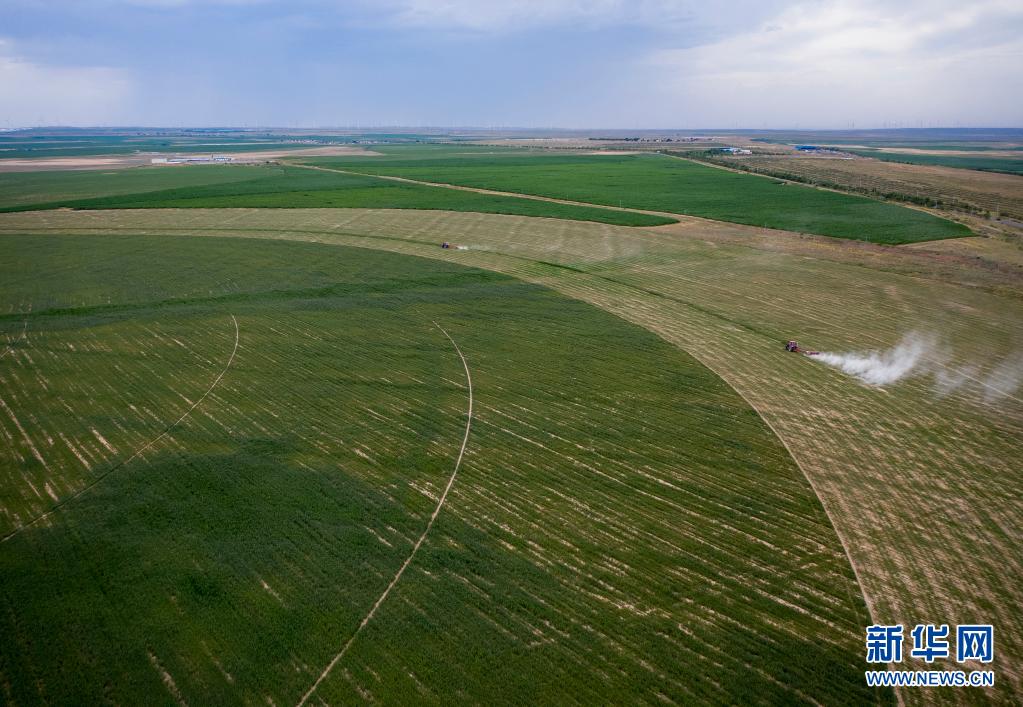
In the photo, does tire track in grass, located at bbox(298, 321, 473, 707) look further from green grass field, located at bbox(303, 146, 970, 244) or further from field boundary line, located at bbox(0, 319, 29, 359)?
green grass field, located at bbox(303, 146, 970, 244)

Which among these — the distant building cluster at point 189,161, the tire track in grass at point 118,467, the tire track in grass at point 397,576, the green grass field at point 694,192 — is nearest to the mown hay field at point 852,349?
the green grass field at point 694,192

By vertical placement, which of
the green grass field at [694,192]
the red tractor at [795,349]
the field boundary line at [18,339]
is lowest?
the red tractor at [795,349]

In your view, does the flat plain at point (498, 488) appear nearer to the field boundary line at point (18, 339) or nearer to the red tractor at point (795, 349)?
the field boundary line at point (18, 339)

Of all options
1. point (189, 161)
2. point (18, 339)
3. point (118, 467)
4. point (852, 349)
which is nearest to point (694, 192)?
point (852, 349)

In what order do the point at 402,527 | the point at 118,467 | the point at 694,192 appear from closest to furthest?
the point at 402,527 → the point at 118,467 → the point at 694,192

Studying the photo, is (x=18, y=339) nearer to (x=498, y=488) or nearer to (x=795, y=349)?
(x=498, y=488)

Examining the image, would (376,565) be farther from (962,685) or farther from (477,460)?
(962,685)
